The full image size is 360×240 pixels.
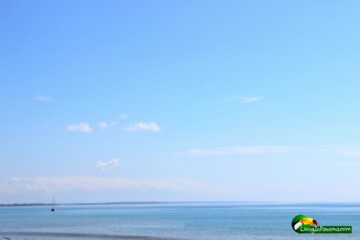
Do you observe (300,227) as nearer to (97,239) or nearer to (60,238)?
(97,239)

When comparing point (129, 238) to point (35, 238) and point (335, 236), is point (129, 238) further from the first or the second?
point (335, 236)

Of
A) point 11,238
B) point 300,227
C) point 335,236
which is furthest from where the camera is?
point 11,238

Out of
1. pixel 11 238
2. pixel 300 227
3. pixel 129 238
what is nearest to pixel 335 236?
pixel 300 227

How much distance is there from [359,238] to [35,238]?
42.1 m

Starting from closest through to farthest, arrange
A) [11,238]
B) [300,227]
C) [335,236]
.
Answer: [300,227]
[335,236]
[11,238]

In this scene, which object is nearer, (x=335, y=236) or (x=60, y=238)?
(x=335, y=236)

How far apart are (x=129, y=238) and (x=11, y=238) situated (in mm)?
15446

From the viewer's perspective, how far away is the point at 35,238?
218 ft

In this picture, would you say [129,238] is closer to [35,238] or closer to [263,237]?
[35,238]

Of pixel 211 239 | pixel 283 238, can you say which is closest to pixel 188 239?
pixel 211 239

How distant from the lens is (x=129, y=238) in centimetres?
6494

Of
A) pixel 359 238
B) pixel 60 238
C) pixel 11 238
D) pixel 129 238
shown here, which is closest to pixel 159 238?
pixel 129 238

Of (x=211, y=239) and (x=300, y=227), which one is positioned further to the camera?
(x=211, y=239)

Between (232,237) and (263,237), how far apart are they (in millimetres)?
4177
